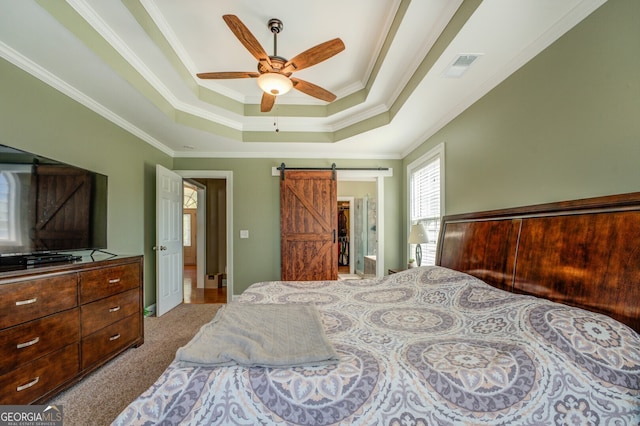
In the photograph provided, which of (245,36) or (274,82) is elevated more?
(245,36)

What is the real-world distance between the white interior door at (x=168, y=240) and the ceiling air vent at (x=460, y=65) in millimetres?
3520

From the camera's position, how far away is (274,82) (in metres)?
2.12

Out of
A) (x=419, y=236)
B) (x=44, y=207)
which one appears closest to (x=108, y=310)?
(x=44, y=207)

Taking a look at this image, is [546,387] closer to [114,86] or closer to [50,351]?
[50,351]

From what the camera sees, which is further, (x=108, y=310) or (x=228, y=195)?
(x=228, y=195)

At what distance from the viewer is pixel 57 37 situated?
5.93ft

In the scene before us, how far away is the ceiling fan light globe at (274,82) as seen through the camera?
209cm

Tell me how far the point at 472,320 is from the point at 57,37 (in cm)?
314

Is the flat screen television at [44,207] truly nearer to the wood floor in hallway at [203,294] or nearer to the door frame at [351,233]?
the wood floor in hallway at [203,294]

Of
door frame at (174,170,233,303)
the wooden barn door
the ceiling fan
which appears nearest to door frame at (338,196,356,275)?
the wooden barn door

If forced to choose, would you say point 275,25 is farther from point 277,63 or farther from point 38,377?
point 38,377

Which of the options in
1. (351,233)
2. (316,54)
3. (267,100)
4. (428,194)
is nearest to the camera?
(316,54)

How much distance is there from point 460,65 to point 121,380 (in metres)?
3.58

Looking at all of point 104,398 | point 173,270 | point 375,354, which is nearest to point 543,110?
point 375,354
